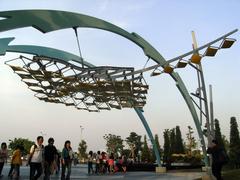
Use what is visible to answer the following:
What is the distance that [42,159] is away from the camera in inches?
518

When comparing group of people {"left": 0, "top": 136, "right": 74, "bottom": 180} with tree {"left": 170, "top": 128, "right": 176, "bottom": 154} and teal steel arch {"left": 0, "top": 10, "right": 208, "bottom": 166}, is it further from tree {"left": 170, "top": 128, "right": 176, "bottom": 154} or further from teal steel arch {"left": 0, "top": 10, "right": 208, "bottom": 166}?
tree {"left": 170, "top": 128, "right": 176, "bottom": 154}

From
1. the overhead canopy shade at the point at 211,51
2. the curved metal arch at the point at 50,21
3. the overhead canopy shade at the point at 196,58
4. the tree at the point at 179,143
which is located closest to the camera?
the curved metal arch at the point at 50,21

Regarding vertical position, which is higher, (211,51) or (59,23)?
(59,23)

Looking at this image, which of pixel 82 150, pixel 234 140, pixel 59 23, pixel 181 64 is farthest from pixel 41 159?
pixel 82 150

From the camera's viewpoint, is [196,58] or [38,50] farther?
[38,50]

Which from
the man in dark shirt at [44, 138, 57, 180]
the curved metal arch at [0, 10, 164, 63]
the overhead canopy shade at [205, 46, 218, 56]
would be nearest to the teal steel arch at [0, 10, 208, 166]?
the curved metal arch at [0, 10, 164, 63]

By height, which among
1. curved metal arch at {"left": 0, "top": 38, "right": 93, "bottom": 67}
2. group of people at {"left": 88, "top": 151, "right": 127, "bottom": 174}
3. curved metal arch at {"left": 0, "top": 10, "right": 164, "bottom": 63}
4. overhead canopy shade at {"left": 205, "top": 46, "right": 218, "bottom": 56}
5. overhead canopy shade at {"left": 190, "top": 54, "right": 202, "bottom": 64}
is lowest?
group of people at {"left": 88, "top": 151, "right": 127, "bottom": 174}

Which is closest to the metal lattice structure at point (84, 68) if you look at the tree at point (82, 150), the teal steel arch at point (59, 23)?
the teal steel arch at point (59, 23)

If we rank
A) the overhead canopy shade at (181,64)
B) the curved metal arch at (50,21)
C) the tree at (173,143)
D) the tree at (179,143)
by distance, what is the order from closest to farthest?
the curved metal arch at (50,21) → the overhead canopy shade at (181,64) → the tree at (179,143) → the tree at (173,143)

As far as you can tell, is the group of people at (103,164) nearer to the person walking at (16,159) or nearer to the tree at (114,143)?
the person walking at (16,159)

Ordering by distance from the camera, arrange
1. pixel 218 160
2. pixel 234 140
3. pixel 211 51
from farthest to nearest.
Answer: pixel 234 140 → pixel 211 51 → pixel 218 160

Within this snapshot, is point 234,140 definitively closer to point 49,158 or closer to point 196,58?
point 196,58

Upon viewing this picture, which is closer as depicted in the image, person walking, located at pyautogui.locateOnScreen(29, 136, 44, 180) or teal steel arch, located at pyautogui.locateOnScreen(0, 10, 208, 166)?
person walking, located at pyautogui.locateOnScreen(29, 136, 44, 180)

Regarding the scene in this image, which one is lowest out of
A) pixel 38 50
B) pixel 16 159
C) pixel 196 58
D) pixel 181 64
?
pixel 16 159
